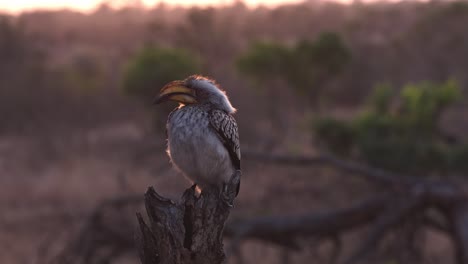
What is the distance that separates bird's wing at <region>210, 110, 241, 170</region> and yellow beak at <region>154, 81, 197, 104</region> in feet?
0.63

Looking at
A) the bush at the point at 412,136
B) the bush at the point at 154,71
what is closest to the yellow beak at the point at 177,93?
the bush at the point at 412,136

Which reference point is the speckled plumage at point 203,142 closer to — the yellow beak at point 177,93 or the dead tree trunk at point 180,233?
the yellow beak at point 177,93

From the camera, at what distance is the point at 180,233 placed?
340cm

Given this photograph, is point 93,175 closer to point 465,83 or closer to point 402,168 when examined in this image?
point 402,168

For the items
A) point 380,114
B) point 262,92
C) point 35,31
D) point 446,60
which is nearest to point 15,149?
point 262,92

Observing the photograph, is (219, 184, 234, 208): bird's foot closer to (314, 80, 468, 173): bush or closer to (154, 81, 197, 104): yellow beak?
(154, 81, 197, 104): yellow beak

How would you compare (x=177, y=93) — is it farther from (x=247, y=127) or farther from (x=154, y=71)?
(x=247, y=127)

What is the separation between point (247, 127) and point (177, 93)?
16826 millimetres

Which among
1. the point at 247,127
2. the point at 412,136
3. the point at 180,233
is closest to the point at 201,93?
the point at 180,233

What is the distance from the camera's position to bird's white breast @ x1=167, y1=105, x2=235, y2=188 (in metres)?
4.11

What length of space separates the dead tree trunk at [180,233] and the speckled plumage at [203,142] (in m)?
0.62

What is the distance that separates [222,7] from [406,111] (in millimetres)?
44394

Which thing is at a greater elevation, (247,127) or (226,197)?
(247,127)

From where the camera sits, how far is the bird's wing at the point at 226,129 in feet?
13.7
